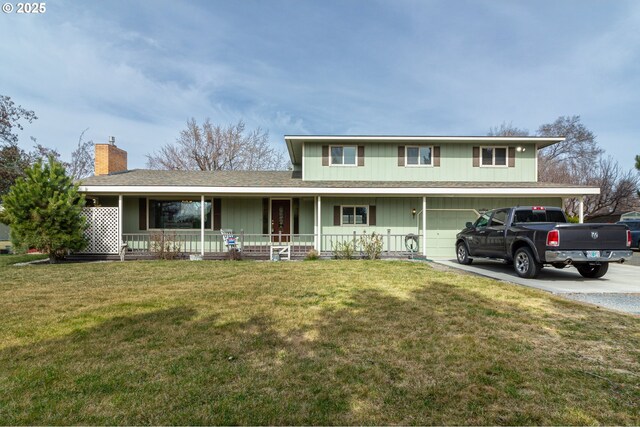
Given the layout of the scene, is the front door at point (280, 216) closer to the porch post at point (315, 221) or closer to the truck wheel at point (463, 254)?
the porch post at point (315, 221)

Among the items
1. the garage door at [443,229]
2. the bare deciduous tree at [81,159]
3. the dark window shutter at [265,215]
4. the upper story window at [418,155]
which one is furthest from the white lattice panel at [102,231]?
the bare deciduous tree at [81,159]

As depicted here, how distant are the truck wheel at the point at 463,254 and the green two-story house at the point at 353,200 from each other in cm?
190

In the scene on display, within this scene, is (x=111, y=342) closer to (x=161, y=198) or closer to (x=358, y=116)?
(x=161, y=198)

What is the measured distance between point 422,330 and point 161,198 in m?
13.2

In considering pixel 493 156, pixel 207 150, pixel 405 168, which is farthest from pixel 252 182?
pixel 207 150

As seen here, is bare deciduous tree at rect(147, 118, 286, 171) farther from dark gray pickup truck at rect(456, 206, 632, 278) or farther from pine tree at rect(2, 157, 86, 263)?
dark gray pickup truck at rect(456, 206, 632, 278)

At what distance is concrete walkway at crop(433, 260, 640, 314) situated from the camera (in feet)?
18.7

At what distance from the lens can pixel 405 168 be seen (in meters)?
14.4

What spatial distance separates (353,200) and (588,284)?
854 cm

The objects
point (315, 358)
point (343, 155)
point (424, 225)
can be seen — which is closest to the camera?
point (315, 358)

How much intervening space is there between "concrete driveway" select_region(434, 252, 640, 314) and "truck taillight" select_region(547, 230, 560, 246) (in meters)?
0.96

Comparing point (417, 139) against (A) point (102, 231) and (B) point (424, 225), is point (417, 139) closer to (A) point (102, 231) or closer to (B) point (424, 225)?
(B) point (424, 225)

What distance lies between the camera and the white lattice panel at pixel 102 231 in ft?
39.8

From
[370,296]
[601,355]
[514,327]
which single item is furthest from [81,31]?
[601,355]
